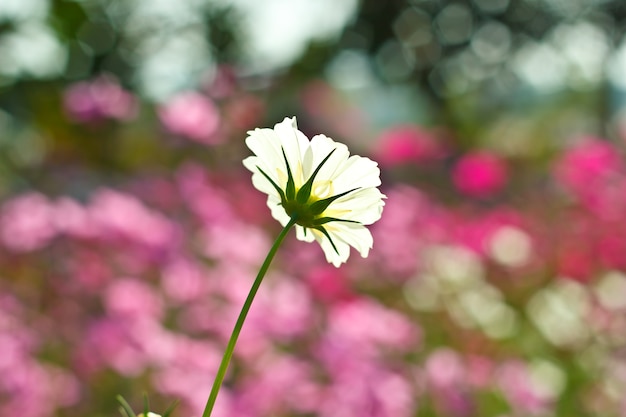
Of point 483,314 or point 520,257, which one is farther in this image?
point 520,257

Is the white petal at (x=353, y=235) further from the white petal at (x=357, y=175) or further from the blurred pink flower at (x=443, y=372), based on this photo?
the blurred pink flower at (x=443, y=372)

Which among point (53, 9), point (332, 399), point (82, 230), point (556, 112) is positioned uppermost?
point (556, 112)

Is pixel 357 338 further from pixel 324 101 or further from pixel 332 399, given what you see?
pixel 324 101

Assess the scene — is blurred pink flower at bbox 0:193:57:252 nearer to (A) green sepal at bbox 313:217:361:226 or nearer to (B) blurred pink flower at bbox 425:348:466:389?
(B) blurred pink flower at bbox 425:348:466:389

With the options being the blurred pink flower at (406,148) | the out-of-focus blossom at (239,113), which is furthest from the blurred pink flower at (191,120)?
the blurred pink flower at (406,148)

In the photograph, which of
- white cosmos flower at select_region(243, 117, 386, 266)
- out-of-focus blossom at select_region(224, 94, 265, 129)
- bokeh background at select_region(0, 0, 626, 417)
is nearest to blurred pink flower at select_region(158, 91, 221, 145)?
bokeh background at select_region(0, 0, 626, 417)

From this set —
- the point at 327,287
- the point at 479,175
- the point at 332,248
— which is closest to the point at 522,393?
the point at 327,287

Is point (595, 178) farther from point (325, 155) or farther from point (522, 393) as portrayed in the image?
point (325, 155)

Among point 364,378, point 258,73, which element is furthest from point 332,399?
point 258,73
